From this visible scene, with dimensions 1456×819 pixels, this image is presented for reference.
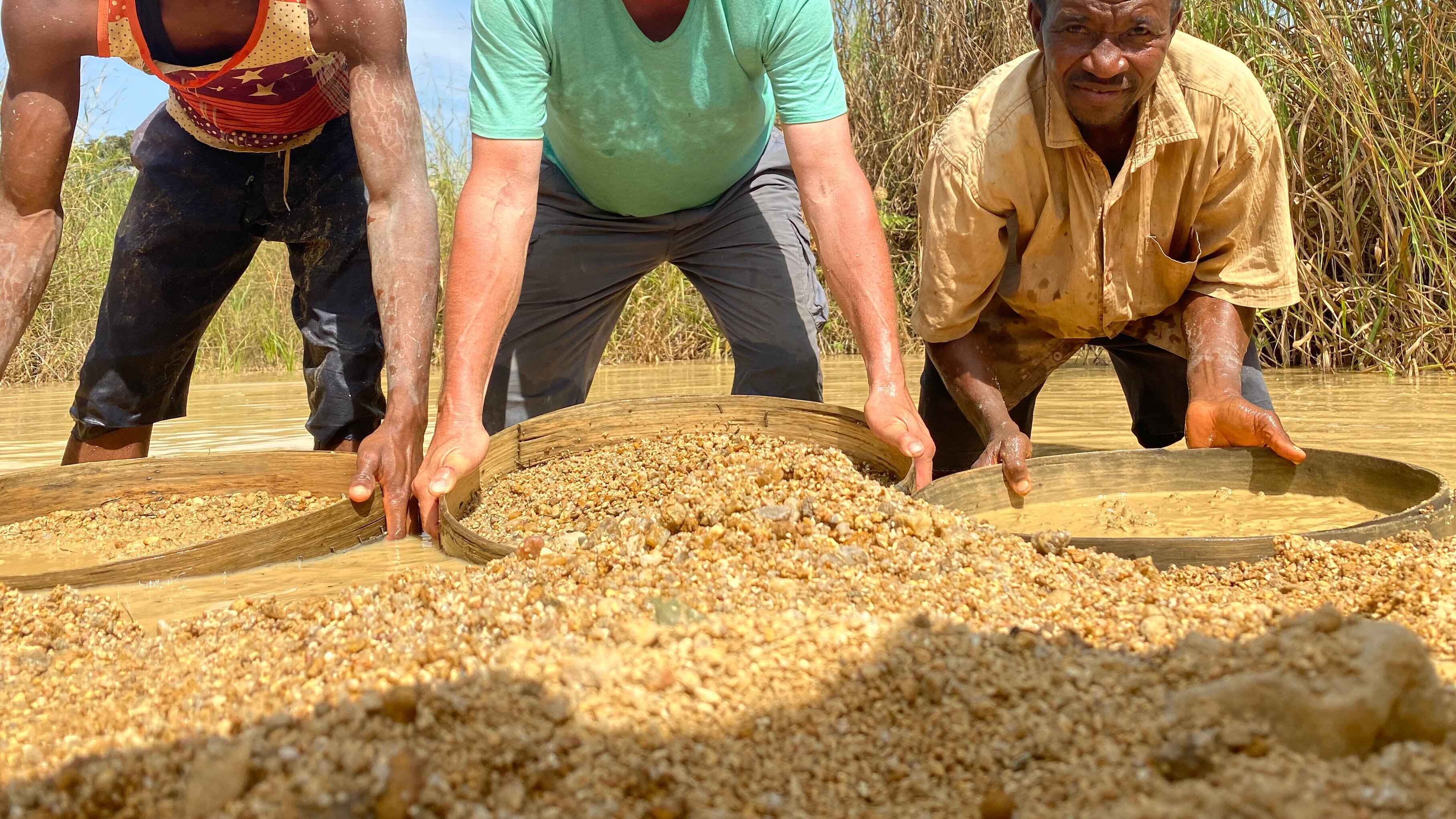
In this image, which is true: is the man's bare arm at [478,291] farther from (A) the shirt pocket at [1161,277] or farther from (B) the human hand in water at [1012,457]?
(A) the shirt pocket at [1161,277]

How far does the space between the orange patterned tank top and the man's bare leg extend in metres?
0.86

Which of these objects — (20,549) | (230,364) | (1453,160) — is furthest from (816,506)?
(230,364)

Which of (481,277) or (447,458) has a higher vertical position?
(481,277)

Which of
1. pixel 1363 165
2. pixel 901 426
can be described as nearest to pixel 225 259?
pixel 901 426

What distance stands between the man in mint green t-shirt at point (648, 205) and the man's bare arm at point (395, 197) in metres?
0.08

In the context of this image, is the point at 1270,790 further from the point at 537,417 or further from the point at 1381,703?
the point at 537,417

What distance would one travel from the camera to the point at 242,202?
2.88 m

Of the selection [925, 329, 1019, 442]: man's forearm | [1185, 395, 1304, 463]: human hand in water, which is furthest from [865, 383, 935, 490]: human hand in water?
[1185, 395, 1304, 463]: human hand in water

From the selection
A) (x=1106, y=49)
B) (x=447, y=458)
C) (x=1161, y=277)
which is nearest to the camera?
(x=447, y=458)

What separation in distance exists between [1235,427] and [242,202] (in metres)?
2.49

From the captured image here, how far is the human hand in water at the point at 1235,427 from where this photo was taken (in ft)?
7.40

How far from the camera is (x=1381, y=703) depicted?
1.02 metres

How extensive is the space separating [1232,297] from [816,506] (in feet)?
4.44

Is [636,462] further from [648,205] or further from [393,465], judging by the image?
[648,205]
